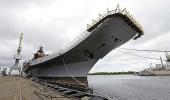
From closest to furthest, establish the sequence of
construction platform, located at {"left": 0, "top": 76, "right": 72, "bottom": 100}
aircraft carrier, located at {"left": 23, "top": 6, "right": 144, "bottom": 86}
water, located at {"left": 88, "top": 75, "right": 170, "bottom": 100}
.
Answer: construction platform, located at {"left": 0, "top": 76, "right": 72, "bottom": 100} < aircraft carrier, located at {"left": 23, "top": 6, "right": 144, "bottom": 86} < water, located at {"left": 88, "top": 75, "right": 170, "bottom": 100}

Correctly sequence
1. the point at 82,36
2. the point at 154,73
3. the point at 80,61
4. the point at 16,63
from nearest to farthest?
the point at 82,36 < the point at 80,61 < the point at 16,63 < the point at 154,73

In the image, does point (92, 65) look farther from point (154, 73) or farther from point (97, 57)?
point (154, 73)

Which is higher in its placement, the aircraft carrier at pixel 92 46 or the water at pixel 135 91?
the aircraft carrier at pixel 92 46

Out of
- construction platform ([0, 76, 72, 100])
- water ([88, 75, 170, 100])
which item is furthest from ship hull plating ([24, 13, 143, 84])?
construction platform ([0, 76, 72, 100])

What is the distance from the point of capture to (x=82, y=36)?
1791cm

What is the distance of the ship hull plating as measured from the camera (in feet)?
52.5

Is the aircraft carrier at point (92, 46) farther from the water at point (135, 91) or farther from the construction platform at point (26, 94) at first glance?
the construction platform at point (26, 94)

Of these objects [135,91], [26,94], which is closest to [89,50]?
[26,94]

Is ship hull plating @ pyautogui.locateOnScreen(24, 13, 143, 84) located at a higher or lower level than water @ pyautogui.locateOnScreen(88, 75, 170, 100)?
higher

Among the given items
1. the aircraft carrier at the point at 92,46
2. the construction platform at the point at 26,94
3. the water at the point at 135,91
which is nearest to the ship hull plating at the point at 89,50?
the aircraft carrier at the point at 92,46

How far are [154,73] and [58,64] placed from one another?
295 ft

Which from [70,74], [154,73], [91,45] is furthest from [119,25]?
[154,73]

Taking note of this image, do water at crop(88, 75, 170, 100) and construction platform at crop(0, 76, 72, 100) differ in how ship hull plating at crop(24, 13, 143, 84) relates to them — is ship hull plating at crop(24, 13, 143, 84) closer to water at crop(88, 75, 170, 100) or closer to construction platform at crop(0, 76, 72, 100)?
water at crop(88, 75, 170, 100)

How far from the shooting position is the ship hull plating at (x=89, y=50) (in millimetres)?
15992
